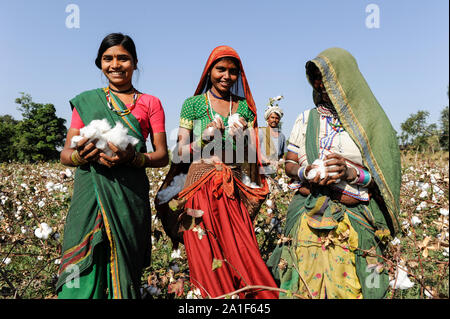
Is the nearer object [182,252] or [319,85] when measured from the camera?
[319,85]

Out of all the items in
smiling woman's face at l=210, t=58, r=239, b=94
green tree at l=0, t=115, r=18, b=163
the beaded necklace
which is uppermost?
smiling woman's face at l=210, t=58, r=239, b=94

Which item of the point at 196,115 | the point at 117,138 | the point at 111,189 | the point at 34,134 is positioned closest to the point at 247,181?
the point at 196,115

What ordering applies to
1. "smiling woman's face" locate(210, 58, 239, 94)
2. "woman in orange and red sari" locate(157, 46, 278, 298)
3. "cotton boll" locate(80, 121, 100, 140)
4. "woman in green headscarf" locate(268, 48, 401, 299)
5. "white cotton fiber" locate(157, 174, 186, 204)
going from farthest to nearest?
"white cotton fiber" locate(157, 174, 186, 204) < "smiling woman's face" locate(210, 58, 239, 94) < "woman in orange and red sari" locate(157, 46, 278, 298) < "woman in green headscarf" locate(268, 48, 401, 299) < "cotton boll" locate(80, 121, 100, 140)

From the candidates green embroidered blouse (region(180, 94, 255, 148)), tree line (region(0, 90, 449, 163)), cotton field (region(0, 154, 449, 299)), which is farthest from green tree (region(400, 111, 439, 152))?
tree line (region(0, 90, 449, 163))

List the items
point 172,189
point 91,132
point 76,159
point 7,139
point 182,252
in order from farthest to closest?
point 7,139
point 182,252
point 172,189
point 76,159
point 91,132

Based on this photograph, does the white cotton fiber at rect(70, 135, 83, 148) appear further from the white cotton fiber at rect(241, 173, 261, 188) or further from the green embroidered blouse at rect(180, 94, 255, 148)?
the white cotton fiber at rect(241, 173, 261, 188)

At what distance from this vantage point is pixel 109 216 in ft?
6.45

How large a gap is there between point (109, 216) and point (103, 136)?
0.48 metres

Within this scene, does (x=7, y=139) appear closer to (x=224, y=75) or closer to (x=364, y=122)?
(x=224, y=75)

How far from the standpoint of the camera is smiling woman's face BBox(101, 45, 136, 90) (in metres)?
2.10

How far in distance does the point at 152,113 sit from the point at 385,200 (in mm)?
1546

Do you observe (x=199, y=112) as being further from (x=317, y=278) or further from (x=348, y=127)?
(x=317, y=278)

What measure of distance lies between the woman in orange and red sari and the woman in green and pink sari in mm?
412

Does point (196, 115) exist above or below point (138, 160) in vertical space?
above
